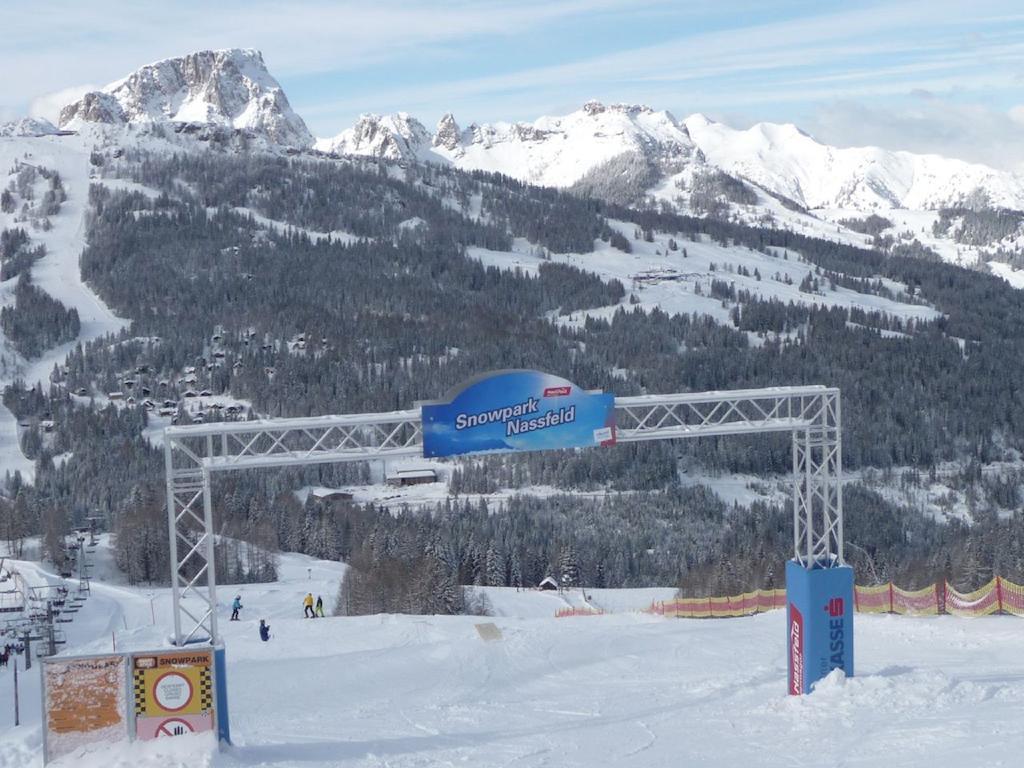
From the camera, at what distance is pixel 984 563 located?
72.9 meters

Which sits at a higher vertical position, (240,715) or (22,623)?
(240,715)

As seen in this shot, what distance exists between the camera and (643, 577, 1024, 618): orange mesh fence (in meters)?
33.4

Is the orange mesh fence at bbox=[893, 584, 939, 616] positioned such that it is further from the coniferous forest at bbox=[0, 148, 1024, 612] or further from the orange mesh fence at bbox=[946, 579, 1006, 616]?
the coniferous forest at bbox=[0, 148, 1024, 612]

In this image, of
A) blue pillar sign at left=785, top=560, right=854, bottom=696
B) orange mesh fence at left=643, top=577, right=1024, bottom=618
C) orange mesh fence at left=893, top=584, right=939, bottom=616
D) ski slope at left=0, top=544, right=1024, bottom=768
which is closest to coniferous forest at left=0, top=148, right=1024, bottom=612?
orange mesh fence at left=643, top=577, right=1024, bottom=618

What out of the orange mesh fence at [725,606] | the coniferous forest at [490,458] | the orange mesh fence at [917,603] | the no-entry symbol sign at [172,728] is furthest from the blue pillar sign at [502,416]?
the coniferous forest at [490,458]

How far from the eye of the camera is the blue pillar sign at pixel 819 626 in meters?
22.7

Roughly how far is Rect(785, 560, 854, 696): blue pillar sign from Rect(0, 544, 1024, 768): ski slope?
21.4 inches

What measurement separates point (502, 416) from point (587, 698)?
21.5ft

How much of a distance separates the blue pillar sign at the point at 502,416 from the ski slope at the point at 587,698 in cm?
565

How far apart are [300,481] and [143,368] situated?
48.0m

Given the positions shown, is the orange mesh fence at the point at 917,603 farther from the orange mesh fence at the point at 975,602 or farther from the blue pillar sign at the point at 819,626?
the blue pillar sign at the point at 819,626

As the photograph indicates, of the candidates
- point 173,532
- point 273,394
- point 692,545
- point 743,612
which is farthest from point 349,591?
point 273,394

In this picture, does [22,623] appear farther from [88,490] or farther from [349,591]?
[88,490]

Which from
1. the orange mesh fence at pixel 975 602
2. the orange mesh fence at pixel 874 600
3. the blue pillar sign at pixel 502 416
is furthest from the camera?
the orange mesh fence at pixel 874 600
